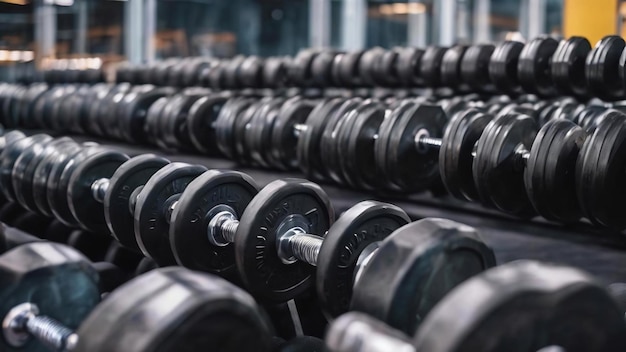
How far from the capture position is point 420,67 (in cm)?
278

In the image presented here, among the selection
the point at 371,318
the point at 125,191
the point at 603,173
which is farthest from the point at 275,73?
the point at 371,318

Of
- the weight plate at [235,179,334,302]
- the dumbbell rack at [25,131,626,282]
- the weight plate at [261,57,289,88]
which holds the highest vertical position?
the weight plate at [261,57,289,88]

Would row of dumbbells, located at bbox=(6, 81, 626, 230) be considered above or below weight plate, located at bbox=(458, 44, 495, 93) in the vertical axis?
below

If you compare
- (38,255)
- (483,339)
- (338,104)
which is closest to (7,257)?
(38,255)

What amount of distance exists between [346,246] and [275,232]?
0.50ft

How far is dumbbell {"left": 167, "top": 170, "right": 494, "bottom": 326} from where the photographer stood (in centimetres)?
92

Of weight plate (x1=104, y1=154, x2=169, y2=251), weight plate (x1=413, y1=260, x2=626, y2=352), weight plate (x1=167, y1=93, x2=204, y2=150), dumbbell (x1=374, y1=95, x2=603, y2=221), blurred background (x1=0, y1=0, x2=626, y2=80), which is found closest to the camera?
weight plate (x1=413, y1=260, x2=626, y2=352)

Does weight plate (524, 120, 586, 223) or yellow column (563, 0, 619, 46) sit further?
yellow column (563, 0, 619, 46)

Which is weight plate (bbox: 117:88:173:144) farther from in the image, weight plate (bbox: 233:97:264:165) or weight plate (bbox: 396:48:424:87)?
weight plate (bbox: 396:48:424:87)

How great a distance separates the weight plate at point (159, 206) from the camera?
117 centimetres

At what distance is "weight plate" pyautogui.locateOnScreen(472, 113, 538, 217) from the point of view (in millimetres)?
1479

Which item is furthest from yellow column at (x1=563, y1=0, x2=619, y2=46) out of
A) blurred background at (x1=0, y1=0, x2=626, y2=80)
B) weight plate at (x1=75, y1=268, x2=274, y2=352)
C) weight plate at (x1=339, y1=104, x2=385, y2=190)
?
weight plate at (x1=75, y1=268, x2=274, y2=352)

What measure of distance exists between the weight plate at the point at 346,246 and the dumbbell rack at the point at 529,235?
57 cm

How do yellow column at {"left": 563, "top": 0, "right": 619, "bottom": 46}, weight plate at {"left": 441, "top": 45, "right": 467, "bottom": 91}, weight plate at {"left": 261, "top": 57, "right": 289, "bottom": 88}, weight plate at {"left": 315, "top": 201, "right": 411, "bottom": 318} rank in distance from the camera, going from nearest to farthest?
weight plate at {"left": 315, "top": 201, "right": 411, "bottom": 318} → weight plate at {"left": 441, "top": 45, "right": 467, "bottom": 91} → weight plate at {"left": 261, "top": 57, "right": 289, "bottom": 88} → yellow column at {"left": 563, "top": 0, "right": 619, "bottom": 46}
